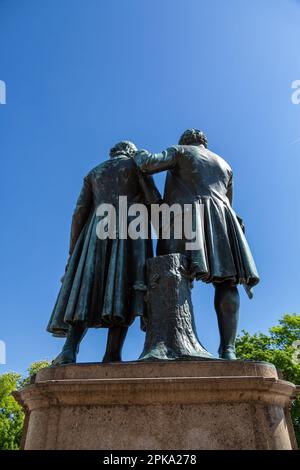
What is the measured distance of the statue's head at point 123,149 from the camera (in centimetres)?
607

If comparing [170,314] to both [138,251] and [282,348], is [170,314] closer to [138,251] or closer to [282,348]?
[138,251]

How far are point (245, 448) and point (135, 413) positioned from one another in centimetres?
92

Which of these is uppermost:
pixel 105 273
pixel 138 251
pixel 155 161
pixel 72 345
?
pixel 155 161

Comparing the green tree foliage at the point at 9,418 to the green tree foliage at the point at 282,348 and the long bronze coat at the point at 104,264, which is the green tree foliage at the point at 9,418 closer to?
the green tree foliage at the point at 282,348

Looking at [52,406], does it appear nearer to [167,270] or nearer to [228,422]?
[228,422]

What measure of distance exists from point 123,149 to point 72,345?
9.93 ft

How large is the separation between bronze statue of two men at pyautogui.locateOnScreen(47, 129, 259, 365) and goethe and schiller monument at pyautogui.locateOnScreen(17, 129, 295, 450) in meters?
0.01

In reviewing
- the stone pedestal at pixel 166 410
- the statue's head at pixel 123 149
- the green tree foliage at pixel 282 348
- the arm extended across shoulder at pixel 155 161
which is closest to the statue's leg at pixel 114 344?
the stone pedestal at pixel 166 410

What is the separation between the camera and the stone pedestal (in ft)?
10.7

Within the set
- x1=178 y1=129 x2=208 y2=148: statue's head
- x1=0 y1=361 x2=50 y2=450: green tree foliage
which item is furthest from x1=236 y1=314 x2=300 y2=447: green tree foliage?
x1=178 y1=129 x2=208 y2=148: statue's head

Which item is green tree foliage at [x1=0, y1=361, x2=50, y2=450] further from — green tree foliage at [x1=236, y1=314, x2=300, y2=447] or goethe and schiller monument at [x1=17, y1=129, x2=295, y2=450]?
goethe and schiller monument at [x1=17, y1=129, x2=295, y2=450]

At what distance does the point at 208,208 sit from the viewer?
508 cm

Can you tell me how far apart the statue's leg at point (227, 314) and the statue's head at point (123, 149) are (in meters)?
2.51

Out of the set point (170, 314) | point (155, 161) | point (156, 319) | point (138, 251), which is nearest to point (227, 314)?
point (170, 314)
